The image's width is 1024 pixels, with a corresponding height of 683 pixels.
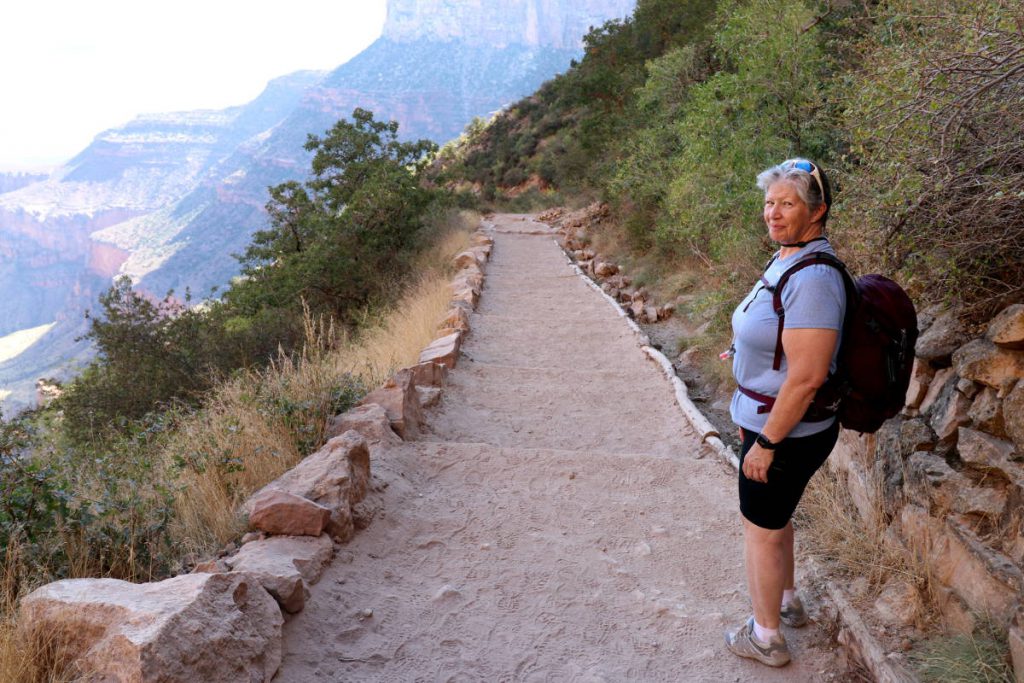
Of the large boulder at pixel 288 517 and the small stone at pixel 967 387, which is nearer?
the small stone at pixel 967 387

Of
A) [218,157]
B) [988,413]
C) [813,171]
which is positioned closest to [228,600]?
[813,171]

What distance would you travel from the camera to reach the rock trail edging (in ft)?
6.80

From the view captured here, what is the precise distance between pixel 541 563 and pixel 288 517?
4.31 ft

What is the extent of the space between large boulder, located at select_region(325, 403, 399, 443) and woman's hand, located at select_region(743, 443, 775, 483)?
2859 millimetres

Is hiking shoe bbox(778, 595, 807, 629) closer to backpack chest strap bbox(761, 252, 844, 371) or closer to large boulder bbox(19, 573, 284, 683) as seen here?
backpack chest strap bbox(761, 252, 844, 371)

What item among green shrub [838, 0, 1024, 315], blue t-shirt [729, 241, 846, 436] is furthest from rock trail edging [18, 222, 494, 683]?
green shrub [838, 0, 1024, 315]

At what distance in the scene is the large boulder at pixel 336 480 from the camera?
3.47 metres

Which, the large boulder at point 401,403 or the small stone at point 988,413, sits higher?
the small stone at point 988,413

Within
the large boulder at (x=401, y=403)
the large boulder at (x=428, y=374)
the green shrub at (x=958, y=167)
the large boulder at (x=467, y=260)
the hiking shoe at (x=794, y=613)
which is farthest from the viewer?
the large boulder at (x=467, y=260)

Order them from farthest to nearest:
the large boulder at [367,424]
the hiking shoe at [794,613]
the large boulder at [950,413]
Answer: the large boulder at [367,424], the hiking shoe at [794,613], the large boulder at [950,413]

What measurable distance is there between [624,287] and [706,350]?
4.60m

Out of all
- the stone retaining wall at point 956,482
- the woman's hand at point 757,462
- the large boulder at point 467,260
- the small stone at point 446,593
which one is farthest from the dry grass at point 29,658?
the large boulder at point 467,260

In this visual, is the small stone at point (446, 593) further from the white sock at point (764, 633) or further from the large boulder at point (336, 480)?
the white sock at point (764, 633)

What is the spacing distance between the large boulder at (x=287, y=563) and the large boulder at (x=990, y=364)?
2910 millimetres
